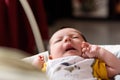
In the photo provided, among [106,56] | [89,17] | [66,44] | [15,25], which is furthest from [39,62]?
[89,17]

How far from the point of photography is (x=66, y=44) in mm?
1101

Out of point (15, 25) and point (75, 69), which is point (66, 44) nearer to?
point (75, 69)

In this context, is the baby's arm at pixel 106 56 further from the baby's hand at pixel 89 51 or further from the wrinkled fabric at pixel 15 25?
the wrinkled fabric at pixel 15 25

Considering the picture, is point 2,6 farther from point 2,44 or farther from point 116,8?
point 116,8

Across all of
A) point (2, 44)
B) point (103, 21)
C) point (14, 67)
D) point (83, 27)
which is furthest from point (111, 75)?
point (103, 21)

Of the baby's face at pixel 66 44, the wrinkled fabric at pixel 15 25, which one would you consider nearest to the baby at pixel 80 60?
the baby's face at pixel 66 44

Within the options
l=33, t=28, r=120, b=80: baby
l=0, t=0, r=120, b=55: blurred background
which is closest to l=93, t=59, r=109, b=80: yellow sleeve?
l=33, t=28, r=120, b=80: baby

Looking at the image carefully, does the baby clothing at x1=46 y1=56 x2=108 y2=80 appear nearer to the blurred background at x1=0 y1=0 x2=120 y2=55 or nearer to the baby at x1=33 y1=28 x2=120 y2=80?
the baby at x1=33 y1=28 x2=120 y2=80

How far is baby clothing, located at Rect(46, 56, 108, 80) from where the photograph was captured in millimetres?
1019

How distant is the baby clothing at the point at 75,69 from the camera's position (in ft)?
3.34

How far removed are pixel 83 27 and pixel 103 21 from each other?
312 millimetres

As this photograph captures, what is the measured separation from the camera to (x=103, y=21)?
3.48 meters

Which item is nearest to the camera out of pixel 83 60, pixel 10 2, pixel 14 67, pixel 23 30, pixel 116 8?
pixel 14 67

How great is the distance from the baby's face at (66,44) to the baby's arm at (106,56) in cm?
3
